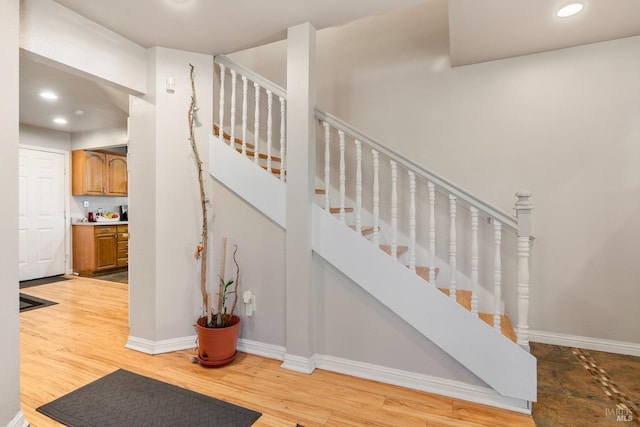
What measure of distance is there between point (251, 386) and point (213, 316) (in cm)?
69

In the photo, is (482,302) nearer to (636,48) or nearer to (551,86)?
(551,86)

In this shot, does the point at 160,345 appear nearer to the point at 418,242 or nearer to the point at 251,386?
the point at 251,386

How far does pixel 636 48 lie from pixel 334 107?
100.0 inches

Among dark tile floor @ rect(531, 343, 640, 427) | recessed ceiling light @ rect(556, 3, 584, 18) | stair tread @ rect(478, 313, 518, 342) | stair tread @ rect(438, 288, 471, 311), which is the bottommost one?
dark tile floor @ rect(531, 343, 640, 427)

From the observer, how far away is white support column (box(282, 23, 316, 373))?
90.6 inches

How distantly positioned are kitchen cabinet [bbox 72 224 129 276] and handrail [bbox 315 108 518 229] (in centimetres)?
493

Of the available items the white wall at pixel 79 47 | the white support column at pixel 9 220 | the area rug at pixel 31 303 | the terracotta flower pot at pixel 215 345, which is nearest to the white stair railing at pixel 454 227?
the terracotta flower pot at pixel 215 345

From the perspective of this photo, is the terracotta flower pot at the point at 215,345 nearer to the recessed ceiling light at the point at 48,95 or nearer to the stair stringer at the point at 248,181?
the stair stringer at the point at 248,181

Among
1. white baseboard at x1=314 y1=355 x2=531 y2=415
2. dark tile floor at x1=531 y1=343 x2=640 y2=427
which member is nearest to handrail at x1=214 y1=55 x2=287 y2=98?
white baseboard at x1=314 y1=355 x2=531 y2=415

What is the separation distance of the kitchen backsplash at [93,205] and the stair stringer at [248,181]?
159 inches

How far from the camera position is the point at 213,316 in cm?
255

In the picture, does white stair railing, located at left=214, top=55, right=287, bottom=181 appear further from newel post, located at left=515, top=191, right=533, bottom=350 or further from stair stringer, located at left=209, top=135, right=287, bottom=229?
newel post, located at left=515, top=191, right=533, bottom=350

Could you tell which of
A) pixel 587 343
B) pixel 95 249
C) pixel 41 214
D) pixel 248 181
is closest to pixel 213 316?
pixel 248 181

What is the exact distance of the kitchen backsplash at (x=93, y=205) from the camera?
548 cm
